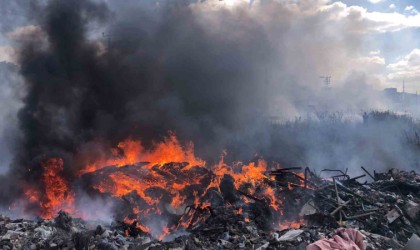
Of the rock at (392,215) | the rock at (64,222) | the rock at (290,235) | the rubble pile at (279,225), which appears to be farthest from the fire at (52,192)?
the rock at (392,215)

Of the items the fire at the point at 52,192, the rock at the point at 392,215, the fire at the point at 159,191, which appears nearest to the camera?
the rock at the point at 392,215

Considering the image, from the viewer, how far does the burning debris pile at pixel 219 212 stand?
7.96 metres

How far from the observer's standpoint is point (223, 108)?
2016 cm

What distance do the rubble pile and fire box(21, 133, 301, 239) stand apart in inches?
13.7

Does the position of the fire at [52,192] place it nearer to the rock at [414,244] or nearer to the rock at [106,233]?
the rock at [106,233]

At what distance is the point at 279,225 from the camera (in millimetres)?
10234

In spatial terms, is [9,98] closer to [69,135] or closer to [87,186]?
[69,135]

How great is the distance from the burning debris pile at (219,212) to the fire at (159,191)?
A: 37 millimetres

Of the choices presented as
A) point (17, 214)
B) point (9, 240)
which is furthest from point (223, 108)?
point (9, 240)

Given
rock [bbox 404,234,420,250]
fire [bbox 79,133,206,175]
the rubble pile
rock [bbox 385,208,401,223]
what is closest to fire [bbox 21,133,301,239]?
the rubble pile

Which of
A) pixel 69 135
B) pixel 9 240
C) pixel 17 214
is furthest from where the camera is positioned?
pixel 69 135

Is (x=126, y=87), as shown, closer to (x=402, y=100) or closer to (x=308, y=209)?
(x=308, y=209)

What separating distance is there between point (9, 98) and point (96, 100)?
8.06 meters

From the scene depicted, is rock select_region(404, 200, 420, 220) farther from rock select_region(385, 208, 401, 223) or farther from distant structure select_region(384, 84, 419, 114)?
distant structure select_region(384, 84, 419, 114)
